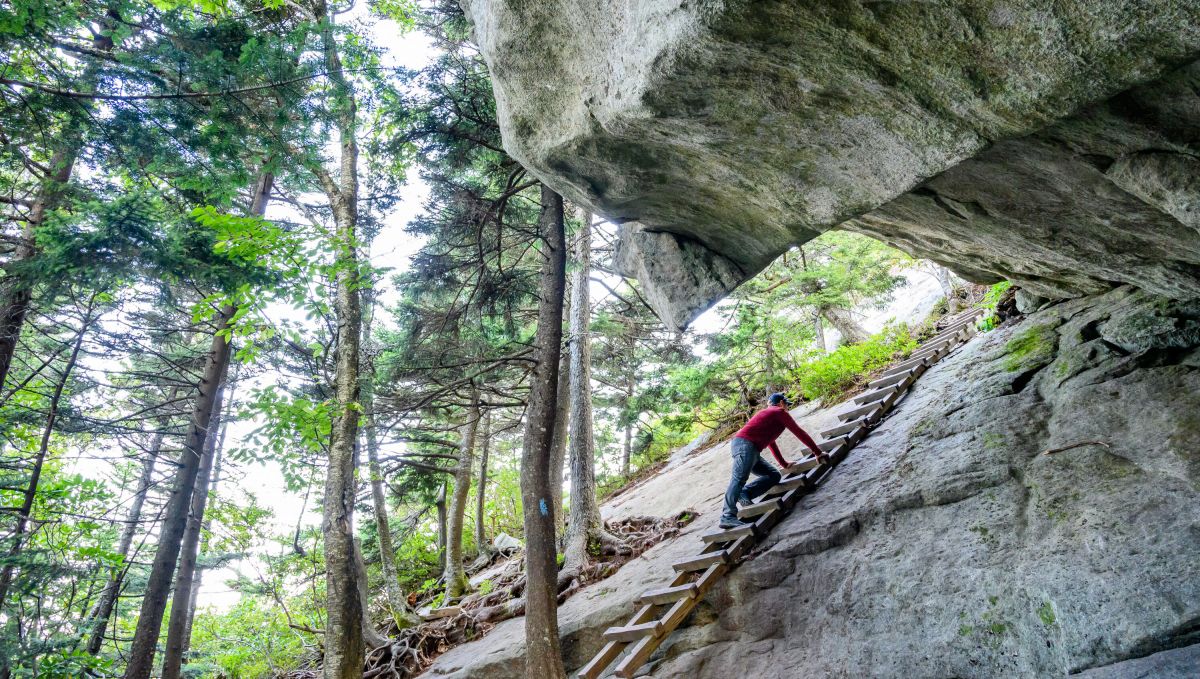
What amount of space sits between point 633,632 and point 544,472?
7.21 feet

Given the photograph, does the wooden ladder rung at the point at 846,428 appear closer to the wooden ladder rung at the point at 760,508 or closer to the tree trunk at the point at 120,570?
the wooden ladder rung at the point at 760,508

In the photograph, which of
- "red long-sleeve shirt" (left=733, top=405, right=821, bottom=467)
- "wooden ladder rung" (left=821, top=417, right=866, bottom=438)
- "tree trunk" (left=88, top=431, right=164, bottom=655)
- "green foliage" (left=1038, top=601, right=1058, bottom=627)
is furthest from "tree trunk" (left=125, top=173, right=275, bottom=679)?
"green foliage" (left=1038, top=601, right=1058, bottom=627)

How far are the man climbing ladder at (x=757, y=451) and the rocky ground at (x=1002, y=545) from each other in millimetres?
665

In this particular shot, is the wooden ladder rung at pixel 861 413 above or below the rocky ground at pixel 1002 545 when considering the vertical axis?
above

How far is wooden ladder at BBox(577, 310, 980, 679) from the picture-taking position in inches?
234

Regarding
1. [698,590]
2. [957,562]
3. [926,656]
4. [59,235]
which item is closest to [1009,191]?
[957,562]

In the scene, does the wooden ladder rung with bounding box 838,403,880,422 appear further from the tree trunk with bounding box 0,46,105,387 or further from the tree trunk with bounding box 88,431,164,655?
the tree trunk with bounding box 0,46,105,387

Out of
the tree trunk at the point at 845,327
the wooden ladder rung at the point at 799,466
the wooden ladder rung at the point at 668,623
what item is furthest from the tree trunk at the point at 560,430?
the tree trunk at the point at 845,327

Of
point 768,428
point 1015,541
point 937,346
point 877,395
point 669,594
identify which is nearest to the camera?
point 1015,541

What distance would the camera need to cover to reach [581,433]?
10.3 meters

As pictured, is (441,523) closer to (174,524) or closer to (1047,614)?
(174,524)

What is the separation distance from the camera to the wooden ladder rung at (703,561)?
6.42 metres

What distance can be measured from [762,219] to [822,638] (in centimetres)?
431

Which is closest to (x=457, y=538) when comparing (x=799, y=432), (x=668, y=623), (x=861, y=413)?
(x=668, y=623)
